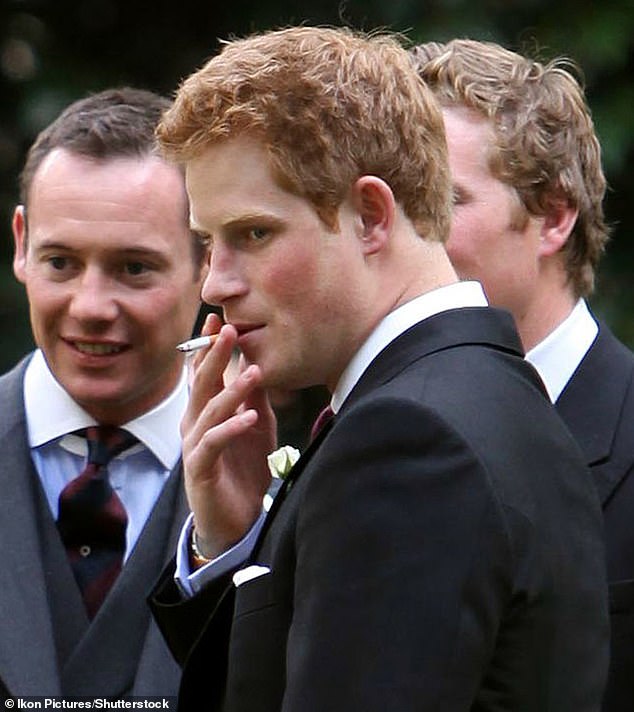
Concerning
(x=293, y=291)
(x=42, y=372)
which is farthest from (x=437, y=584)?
(x=42, y=372)

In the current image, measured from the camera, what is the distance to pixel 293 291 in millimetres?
2051

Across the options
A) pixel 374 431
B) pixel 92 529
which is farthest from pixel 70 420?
pixel 374 431

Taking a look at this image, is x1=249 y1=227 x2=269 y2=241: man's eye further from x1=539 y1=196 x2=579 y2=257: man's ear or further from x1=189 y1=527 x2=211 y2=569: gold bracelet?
x1=539 y1=196 x2=579 y2=257: man's ear

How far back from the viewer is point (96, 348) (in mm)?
3115

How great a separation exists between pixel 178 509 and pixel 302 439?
1.46 metres

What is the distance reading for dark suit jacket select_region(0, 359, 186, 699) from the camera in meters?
2.84

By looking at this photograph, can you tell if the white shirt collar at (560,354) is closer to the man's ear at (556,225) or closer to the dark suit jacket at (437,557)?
the man's ear at (556,225)


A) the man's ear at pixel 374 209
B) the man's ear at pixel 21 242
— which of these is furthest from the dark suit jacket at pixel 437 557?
the man's ear at pixel 21 242

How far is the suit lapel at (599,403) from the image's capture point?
268 centimetres

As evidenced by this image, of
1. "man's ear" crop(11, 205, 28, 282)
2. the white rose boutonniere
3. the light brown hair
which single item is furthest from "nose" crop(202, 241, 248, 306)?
"man's ear" crop(11, 205, 28, 282)

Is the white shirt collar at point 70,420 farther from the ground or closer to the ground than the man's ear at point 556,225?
closer to the ground

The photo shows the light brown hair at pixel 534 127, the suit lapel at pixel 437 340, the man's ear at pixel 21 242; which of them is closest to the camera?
the suit lapel at pixel 437 340

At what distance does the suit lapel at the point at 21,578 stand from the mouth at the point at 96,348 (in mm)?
152

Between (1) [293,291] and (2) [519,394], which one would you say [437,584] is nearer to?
(2) [519,394]
